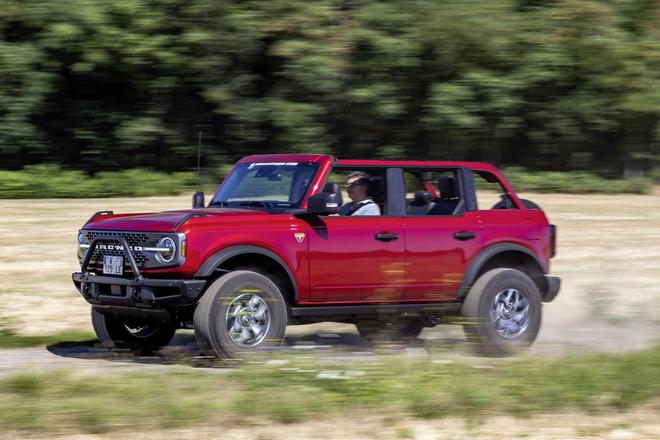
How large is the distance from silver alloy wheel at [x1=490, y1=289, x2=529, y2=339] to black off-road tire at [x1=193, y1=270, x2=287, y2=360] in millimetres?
2221

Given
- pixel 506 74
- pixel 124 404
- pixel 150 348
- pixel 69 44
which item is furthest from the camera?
pixel 506 74

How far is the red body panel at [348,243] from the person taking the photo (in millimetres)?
8438

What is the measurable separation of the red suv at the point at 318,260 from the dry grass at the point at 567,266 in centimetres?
78

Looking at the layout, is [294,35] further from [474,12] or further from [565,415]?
[565,415]

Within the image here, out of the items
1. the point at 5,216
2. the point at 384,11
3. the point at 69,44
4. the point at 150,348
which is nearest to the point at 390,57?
the point at 384,11

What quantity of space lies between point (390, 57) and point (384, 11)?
3.59 ft

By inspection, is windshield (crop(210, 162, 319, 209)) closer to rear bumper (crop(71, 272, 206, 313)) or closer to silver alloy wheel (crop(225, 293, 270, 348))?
silver alloy wheel (crop(225, 293, 270, 348))

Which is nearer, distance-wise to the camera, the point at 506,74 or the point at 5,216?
the point at 5,216

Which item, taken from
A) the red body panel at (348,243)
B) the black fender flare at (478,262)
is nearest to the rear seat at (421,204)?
the red body panel at (348,243)

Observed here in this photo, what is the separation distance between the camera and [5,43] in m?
23.5

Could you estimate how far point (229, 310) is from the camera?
327 inches

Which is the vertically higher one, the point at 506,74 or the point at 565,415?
the point at 506,74

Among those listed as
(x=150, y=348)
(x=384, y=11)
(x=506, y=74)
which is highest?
(x=384, y=11)

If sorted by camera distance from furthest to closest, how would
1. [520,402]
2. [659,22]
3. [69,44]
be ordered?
[659,22], [69,44], [520,402]
